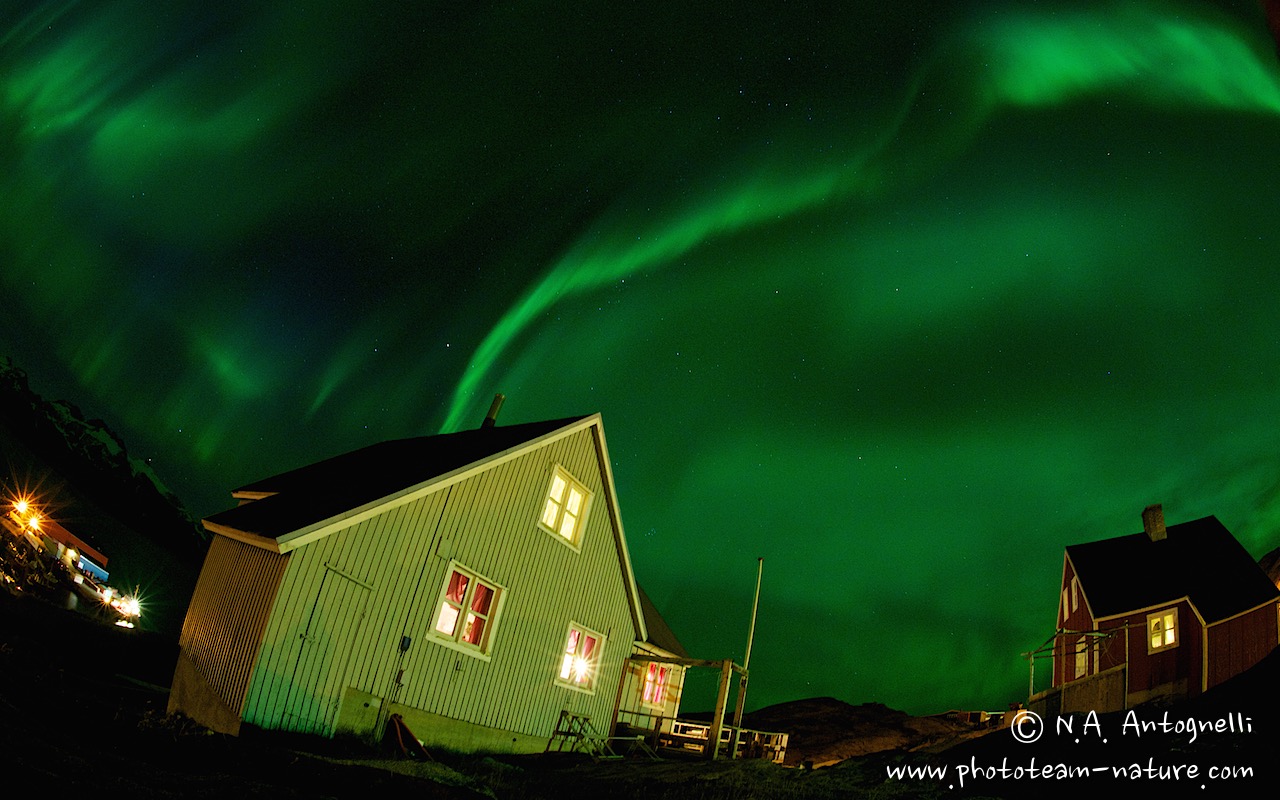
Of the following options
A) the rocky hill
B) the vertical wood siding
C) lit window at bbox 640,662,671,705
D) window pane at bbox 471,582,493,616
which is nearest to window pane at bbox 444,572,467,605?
window pane at bbox 471,582,493,616

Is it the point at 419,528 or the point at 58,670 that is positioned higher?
the point at 419,528

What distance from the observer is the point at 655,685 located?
26562 millimetres

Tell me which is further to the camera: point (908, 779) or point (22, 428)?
point (22, 428)

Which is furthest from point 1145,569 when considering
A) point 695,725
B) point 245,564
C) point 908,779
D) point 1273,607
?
point 245,564

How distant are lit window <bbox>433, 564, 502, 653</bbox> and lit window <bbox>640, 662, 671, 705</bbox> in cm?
882

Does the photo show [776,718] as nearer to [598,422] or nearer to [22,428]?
[598,422]

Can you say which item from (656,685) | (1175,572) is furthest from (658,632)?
(1175,572)

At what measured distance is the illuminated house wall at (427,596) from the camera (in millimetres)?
14273

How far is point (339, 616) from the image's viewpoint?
1489 centimetres

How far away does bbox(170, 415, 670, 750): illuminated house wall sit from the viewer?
1427cm

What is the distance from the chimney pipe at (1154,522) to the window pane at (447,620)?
2919 cm

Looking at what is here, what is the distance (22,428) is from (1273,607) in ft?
388

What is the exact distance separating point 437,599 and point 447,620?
86 cm

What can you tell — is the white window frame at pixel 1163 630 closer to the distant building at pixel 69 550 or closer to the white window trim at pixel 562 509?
the white window trim at pixel 562 509
